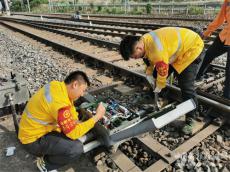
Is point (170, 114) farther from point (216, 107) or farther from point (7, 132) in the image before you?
point (7, 132)

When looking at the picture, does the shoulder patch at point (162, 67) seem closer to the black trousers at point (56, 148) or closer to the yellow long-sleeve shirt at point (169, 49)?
the yellow long-sleeve shirt at point (169, 49)

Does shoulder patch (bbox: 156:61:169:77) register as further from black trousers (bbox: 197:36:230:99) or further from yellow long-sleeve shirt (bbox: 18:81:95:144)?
black trousers (bbox: 197:36:230:99)

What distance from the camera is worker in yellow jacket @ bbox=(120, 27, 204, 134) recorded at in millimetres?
3652

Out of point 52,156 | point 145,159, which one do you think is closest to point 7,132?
point 52,156

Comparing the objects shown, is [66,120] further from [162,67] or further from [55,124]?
[162,67]

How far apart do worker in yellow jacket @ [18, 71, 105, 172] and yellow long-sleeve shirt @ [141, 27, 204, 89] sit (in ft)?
3.28

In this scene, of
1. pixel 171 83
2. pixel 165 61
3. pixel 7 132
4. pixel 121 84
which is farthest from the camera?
pixel 121 84

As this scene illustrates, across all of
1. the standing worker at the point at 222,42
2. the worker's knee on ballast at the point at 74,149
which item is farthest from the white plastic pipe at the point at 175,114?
the standing worker at the point at 222,42

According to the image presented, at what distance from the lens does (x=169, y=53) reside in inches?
151

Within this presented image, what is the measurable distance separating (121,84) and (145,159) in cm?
245

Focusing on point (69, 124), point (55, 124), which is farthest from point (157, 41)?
point (55, 124)

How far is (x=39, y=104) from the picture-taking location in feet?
10.5

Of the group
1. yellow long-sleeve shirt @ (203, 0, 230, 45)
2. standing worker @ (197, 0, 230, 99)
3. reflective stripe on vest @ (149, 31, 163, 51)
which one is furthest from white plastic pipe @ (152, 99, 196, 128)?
yellow long-sleeve shirt @ (203, 0, 230, 45)

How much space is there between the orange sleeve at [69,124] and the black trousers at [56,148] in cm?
16
